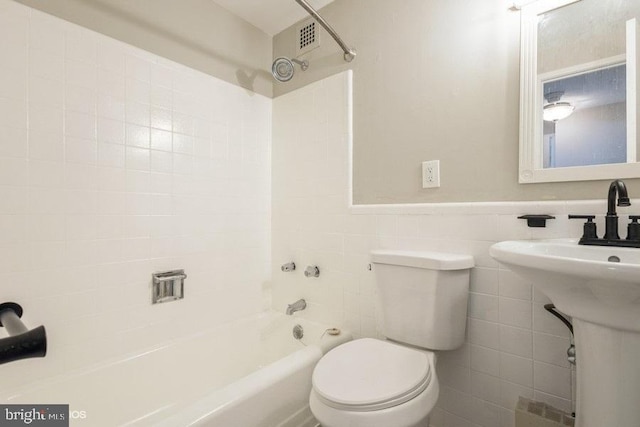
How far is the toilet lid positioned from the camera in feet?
2.95

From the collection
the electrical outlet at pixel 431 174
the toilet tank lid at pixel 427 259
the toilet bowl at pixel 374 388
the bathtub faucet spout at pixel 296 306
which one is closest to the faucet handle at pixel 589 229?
the toilet tank lid at pixel 427 259

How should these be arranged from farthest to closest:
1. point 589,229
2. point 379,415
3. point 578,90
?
1. point 578,90
2. point 589,229
3. point 379,415

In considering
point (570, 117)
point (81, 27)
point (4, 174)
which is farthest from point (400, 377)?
point (81, 27)

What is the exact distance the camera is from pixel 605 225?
3.18ft

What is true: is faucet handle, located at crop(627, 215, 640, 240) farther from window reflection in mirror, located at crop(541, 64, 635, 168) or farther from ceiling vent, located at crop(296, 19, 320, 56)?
ceiling vent, located at crop(296, 19, 320, 56)

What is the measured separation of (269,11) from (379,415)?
85.4 inches

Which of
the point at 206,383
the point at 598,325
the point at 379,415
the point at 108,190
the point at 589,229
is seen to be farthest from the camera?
the point at 206,383

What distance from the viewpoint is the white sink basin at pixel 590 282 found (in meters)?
0.61

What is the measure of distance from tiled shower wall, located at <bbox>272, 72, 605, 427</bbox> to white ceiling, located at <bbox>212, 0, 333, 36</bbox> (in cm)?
48

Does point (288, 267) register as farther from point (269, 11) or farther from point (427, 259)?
point (269, 11)

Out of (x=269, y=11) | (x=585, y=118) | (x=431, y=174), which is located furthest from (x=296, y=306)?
(x=269, y=11)

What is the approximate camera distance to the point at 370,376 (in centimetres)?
102

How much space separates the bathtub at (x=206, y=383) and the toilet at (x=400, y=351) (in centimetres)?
21

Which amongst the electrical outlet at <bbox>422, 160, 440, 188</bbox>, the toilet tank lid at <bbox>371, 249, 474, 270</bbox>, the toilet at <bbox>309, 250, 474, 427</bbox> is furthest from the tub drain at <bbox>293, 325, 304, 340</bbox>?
the electrical outlet at <bbox>422, 160, 440, 188</bbox>
